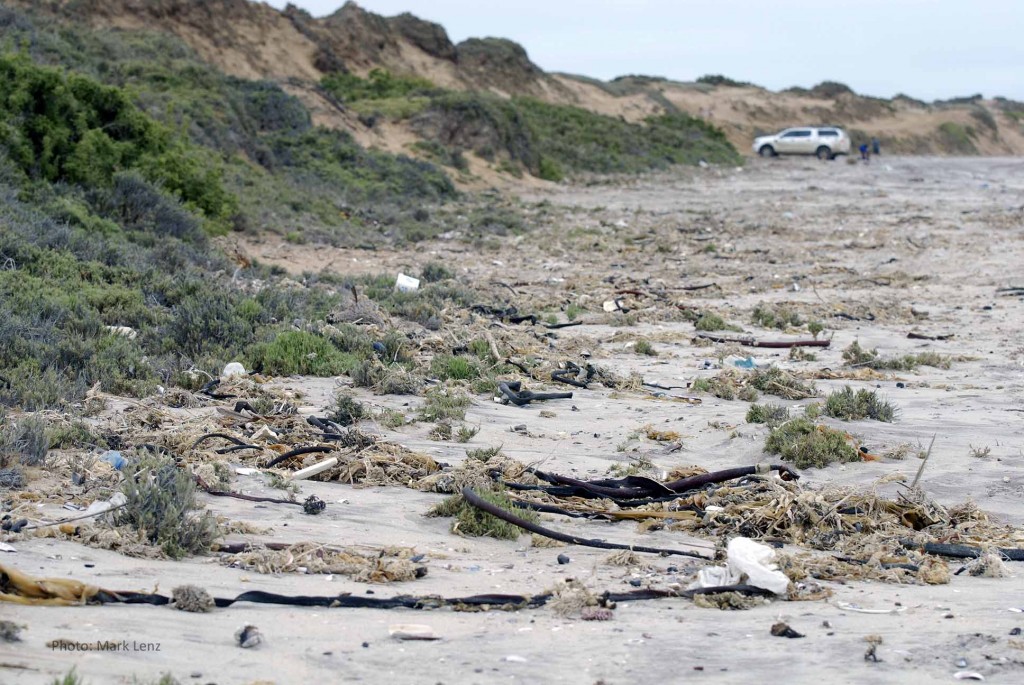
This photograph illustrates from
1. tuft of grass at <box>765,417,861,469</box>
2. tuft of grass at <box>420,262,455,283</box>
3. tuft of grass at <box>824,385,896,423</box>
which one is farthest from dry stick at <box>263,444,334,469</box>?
tuft of grass at <box>420,262,455,283</box>

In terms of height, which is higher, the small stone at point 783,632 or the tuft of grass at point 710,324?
the tuft of grass at point 710,324

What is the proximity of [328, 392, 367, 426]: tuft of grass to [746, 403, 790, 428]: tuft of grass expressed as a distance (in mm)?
2532

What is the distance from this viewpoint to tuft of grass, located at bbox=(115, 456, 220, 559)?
458cm

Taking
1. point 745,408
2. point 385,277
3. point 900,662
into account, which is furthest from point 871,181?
point 900,662

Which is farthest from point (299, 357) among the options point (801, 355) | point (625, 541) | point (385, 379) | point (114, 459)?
point (801, 355)

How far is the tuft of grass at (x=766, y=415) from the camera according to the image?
7.22 meters

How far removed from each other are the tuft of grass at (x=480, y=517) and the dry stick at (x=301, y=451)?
112cm

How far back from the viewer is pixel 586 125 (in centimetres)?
4322

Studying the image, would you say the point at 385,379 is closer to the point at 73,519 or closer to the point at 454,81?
the point at 73,519

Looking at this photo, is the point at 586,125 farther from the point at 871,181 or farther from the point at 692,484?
the point at 692,484

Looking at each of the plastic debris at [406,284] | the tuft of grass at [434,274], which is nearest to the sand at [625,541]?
the tuft of grass at [434,274]

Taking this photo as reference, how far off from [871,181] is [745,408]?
2745 centimetres

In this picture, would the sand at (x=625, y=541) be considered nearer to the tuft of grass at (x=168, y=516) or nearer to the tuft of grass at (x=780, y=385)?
the tuft of grass at (x=168, y=516)

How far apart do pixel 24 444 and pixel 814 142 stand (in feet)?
145
